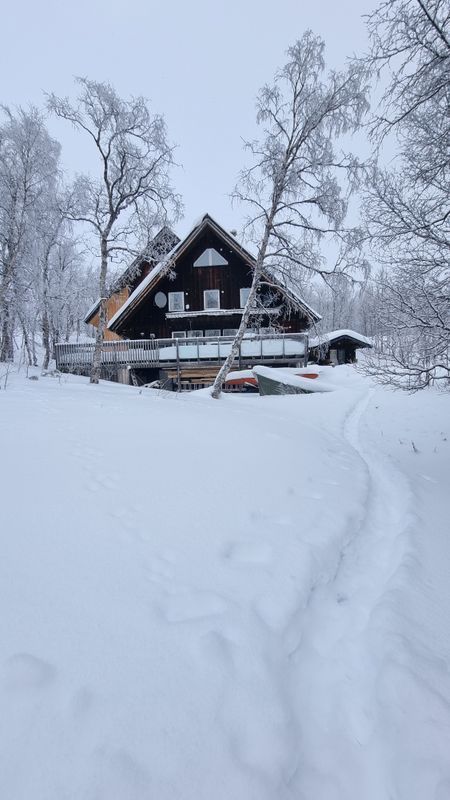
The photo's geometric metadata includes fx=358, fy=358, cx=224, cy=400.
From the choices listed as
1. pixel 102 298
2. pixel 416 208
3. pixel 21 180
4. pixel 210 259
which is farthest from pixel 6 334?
pixel 416 208

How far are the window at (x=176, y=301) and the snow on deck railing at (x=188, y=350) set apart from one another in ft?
10.6

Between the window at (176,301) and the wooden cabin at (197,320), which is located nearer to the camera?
the wooden cabin at (197,320)

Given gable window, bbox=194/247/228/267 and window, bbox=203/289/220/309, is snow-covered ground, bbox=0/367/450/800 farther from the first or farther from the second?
gable window, bbox=194/247/228/267

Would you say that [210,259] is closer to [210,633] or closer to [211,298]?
[211,298]

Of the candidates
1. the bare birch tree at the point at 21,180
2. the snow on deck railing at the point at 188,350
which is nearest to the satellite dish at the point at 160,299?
the snow on deck railing at the point at 188,350

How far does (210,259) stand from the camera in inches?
761

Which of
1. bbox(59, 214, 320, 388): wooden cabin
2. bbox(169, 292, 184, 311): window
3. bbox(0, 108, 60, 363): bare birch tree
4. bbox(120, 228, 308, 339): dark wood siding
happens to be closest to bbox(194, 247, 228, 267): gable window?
bbox(59, 214, 320, 388): wooden cabin

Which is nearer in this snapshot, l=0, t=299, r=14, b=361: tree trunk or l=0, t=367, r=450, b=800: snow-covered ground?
l=0, t=367, r=450, b=800: snow-covered ground

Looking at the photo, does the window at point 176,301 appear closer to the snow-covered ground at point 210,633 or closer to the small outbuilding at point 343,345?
the small outbuilding at point 343,345

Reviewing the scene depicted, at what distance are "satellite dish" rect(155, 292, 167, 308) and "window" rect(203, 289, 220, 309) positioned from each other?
7.72 feet

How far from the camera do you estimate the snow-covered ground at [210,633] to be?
1.18 m

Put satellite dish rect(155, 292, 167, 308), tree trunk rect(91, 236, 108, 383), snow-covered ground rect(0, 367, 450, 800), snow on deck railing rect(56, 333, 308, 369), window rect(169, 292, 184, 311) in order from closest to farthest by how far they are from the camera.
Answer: snow-covered ground rect(0, 367, 450, 800) < tree trunk rect(91, 236, 108, 383) < snow on deck railing rect(56, 333, 308, 369) < window rect(169, 292, 184, 311) < satellite dish rect(155, 292, 167, 308)

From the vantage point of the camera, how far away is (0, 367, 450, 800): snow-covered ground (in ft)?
3.88

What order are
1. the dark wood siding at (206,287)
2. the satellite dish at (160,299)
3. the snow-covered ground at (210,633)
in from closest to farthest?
the snow-covered ground at (210,633)
the dark wood siding at (206,287)
the satellite dish at (160,299)
